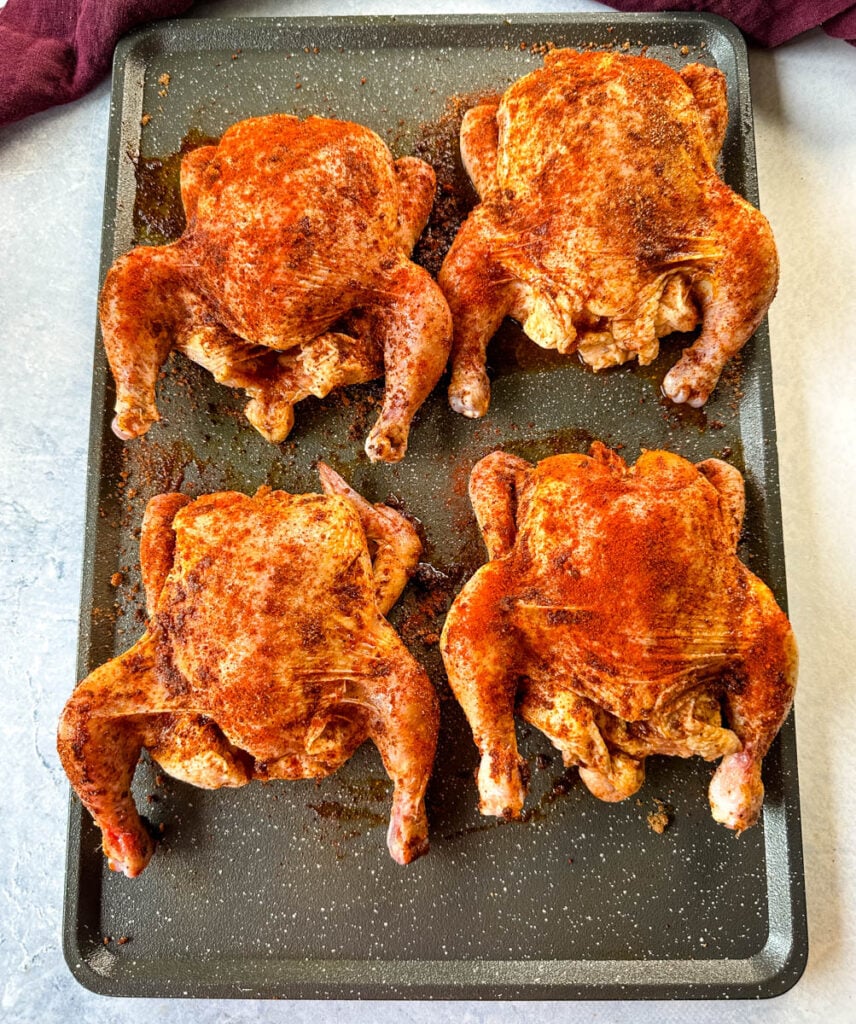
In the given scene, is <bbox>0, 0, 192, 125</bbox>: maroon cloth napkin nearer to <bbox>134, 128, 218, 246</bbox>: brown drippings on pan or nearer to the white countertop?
the white countertop

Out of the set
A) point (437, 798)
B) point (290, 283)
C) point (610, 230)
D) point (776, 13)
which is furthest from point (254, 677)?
point (776, 13)

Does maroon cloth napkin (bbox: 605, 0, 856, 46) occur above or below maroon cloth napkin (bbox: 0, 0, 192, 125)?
below

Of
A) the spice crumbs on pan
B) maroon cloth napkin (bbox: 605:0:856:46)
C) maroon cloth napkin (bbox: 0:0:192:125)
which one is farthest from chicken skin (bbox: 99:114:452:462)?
the spice crumbs on pan

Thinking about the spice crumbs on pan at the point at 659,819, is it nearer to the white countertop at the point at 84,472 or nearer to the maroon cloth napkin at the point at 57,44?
the white countertop at the point at 84,472

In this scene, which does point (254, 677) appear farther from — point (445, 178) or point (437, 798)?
point (445, 178)

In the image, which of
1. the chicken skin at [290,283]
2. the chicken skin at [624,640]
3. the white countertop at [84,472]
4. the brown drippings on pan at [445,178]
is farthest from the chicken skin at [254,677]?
the brown drippings on pan at [445,178]
